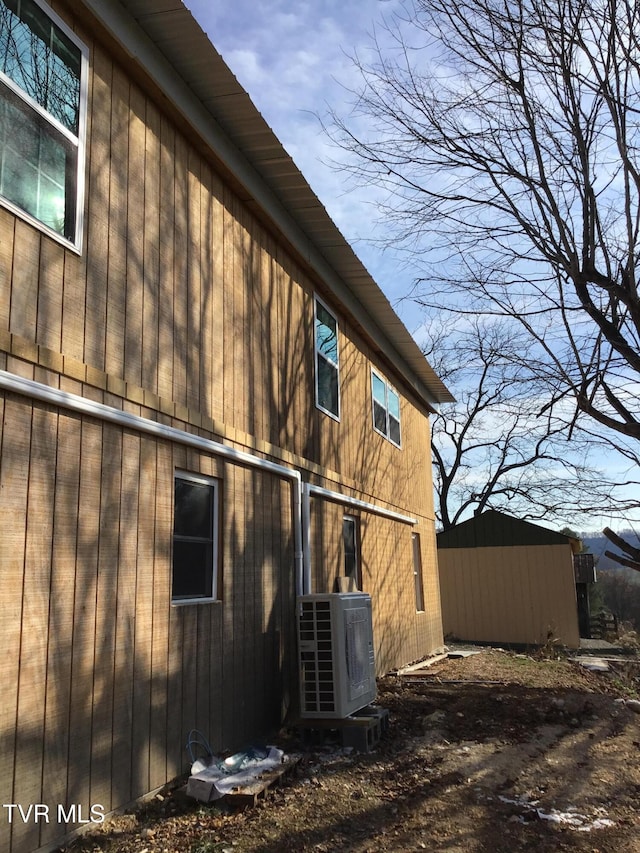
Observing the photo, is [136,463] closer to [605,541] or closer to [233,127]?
[233,127]

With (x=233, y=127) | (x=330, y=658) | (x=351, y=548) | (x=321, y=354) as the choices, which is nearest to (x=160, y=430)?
(x=330, y=658)

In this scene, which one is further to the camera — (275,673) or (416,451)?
(416,451)

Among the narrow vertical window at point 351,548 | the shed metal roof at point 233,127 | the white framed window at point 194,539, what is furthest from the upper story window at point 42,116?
the narrow vertical window at point 351,548

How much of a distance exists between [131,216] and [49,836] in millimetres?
3829

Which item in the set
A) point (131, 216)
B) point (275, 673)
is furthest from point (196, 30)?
point (275, 673)

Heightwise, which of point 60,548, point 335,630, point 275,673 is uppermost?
point 60,548

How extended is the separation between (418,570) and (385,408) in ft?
11.4

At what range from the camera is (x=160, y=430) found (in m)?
4.86

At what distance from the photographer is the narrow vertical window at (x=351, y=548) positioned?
9.07 m

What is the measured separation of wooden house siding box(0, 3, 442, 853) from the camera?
12.0 ft

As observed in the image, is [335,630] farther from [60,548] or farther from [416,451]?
[416,451]

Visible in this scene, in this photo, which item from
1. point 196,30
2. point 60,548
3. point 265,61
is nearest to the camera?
point 60,548

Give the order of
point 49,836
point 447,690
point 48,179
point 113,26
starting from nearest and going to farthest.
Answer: point 49,836 < point 48,179 < point 113,26 < point 447,690

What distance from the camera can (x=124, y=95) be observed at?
5012 mm
